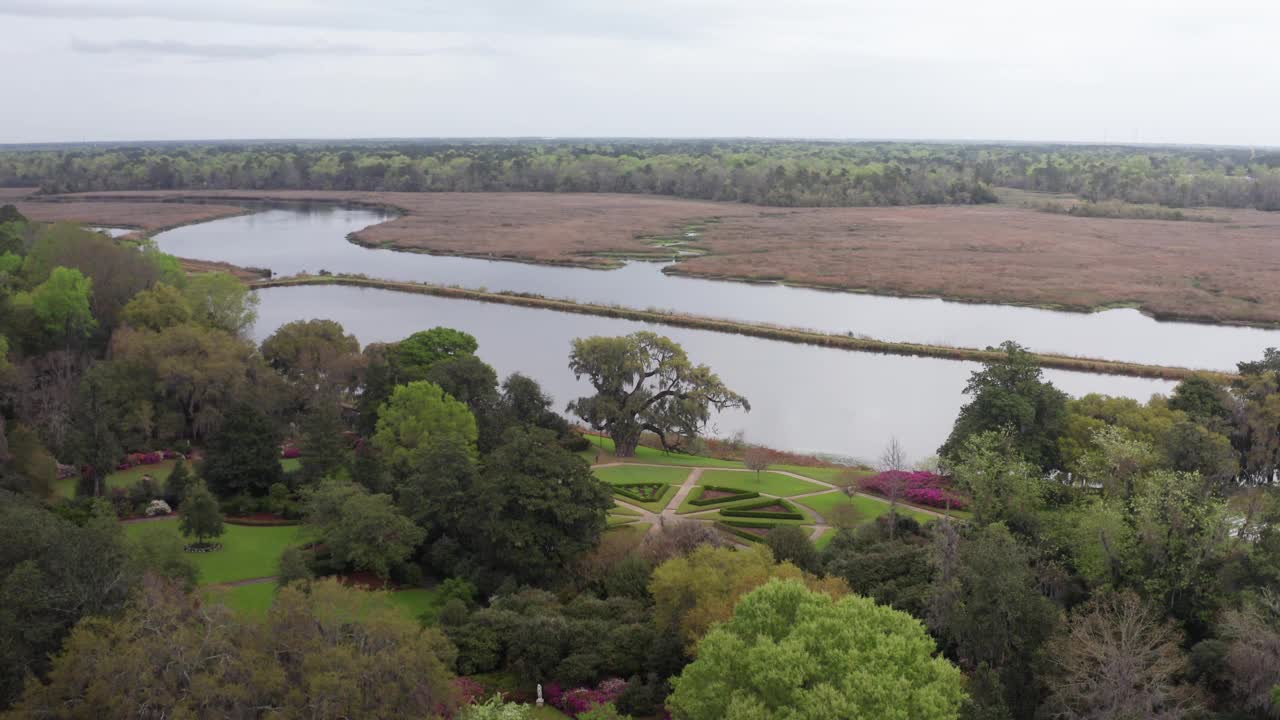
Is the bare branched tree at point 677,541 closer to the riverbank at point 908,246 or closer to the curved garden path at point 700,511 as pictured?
the curved garden path at point 700,511

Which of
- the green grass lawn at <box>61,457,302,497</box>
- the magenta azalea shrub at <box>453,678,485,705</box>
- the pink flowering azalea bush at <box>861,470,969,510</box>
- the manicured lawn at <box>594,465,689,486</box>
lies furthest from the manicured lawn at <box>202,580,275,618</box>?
the pink flowering azalea bush at <box>861,470,969,510</box>

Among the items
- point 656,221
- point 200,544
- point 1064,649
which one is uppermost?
point 656,221

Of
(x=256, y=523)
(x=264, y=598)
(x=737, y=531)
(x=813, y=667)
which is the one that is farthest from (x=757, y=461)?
(x=813, y=667)

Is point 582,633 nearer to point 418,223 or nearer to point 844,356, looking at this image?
point 844,356

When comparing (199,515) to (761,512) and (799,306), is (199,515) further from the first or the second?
(799,306)

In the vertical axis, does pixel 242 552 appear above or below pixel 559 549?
below

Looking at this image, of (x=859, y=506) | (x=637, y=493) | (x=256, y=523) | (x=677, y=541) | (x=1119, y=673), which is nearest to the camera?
(x=1119, y=673)

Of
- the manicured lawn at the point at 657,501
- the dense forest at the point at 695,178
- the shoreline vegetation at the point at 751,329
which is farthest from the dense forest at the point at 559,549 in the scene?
the dense forest at the point at 695,178

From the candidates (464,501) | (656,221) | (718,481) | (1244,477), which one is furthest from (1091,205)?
(464,501)
